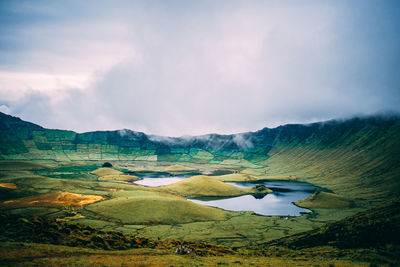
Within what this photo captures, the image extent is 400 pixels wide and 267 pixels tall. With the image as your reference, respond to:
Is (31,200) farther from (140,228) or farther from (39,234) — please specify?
(39,234)

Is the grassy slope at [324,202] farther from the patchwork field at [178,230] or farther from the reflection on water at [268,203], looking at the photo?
the reflection on water at [268,203]

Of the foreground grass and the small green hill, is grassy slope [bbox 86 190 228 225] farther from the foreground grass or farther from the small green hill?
the foreground grass

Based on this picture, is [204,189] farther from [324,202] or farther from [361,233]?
[361,233]

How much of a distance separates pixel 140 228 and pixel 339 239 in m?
61.4

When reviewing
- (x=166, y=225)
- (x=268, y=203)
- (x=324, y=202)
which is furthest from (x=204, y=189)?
(x=166, y=225)

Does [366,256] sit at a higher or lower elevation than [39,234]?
lower

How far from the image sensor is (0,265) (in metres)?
30.9

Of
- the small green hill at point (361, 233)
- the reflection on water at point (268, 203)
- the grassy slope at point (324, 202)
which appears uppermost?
the small green hill at point (361, 233)

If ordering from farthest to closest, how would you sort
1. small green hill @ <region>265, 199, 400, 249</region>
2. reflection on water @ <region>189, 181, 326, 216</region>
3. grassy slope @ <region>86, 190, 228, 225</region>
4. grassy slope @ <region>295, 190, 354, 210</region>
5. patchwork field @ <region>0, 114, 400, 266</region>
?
grassy slope @ <region>295, 190, 354, 210</region> → reflection on water @ <region>189, 181, 326, 216</region> → grassy slope @ <region>86, 190, 228, 225</region> → small green hill @ <region>265, 199, 400, 249</region> → patchwork field @ <region>0, 114, 400, 266</region>

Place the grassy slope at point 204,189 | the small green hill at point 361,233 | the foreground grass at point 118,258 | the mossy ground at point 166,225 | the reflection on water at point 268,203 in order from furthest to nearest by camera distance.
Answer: the grassy slope at point 204,189
the reflection on water at point 268,203
the small green hill at point 361,233
the mossy ground at point 166,225
the foreground grass at point 118,258

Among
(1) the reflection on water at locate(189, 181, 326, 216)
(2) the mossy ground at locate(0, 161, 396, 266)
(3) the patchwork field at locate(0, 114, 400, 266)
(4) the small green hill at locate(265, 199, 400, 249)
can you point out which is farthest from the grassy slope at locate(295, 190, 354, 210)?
(4) the small green hill at locate(265, 199, 400, 249)

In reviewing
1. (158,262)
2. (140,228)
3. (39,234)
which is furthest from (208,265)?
(140,228)

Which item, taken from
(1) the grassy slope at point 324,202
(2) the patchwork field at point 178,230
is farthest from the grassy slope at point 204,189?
(1) the grassy slope at point 324,202

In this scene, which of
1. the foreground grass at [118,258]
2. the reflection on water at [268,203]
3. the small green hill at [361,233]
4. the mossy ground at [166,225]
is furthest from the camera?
the reflection on water at [268,203]
